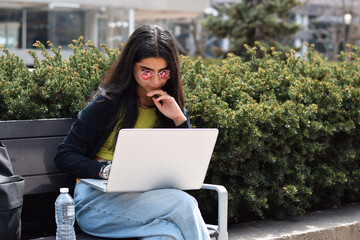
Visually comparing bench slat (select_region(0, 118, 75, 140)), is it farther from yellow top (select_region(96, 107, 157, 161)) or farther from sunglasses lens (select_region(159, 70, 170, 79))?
sunglasses lens (select_region(159, 70, 170, 79))

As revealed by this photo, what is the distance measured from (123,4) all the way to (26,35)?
328 centimetres

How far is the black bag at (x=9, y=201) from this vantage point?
266 cm

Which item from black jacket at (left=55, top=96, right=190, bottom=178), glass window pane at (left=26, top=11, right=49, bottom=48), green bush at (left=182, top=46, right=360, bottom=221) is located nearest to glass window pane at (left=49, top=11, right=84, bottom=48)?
Result: glass window pane at (left=26, top=11, right=49, bottom=48)

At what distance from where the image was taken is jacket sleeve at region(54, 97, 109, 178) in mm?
2978

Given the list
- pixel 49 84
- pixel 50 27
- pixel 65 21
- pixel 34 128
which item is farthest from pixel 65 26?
pixel 34 128

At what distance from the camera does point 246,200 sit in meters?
4.02

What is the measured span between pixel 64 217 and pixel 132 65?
2.89 ft

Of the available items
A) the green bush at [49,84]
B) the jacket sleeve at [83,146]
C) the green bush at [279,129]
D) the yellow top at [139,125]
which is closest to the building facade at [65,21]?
the green bush at [279,129]

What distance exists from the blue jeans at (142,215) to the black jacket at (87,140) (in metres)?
0.12

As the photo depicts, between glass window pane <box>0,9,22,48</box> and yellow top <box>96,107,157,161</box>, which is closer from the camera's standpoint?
yellow top <box>96,107,157,161</box>

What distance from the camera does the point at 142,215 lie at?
281 centimetres

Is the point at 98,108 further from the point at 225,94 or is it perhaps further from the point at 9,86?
the point at 225,94

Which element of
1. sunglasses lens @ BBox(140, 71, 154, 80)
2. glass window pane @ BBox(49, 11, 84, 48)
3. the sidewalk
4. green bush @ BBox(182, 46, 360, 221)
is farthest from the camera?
glass window pane @ BBox(49, 11, 84, 48)

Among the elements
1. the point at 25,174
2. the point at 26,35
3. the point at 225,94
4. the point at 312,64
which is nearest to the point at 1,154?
the point at 25,174
